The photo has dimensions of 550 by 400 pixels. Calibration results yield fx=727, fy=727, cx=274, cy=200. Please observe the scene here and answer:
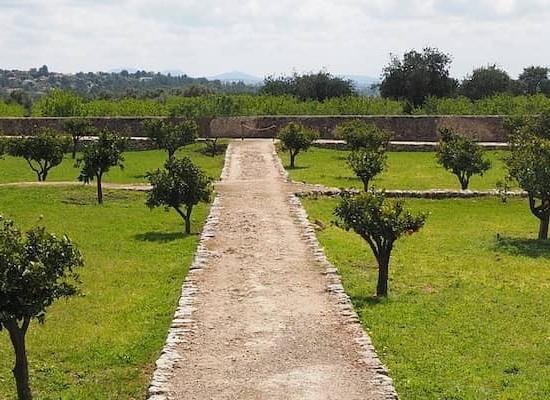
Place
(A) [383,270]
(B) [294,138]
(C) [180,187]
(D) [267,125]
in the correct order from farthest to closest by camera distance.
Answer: (D) [267,125] → (B) [294,138] → (C) [180,187] → (A) [383,270]

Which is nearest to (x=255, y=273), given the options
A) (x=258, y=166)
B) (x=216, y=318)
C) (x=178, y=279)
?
(x=178, y=279)

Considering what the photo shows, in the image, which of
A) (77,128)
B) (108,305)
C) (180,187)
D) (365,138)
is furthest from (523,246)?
(77,128)

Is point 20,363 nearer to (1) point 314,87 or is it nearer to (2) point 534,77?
(1) point 314,87

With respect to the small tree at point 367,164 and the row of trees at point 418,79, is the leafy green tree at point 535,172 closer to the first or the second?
the small tree at point 367,164

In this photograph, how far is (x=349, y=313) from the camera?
1152cm

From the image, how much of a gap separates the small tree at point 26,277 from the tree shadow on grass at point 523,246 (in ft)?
38.7

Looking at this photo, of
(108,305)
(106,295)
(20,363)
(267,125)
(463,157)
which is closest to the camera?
(20,363)

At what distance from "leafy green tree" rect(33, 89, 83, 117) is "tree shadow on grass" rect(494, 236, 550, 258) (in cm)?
3289

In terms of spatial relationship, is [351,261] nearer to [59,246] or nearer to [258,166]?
[59,246]

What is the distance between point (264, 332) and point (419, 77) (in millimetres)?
51670

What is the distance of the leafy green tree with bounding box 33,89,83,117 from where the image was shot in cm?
4559

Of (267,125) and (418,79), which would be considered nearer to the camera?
(267,125)

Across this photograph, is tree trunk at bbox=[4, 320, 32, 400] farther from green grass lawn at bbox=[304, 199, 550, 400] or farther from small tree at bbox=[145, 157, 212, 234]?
small tree at bbox=[145, 157, 212, 234]

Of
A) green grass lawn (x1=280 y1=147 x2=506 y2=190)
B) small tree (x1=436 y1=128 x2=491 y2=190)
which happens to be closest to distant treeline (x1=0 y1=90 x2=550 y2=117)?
green grass lawn (x1=280 y1=147 x2=506 y2=190)
